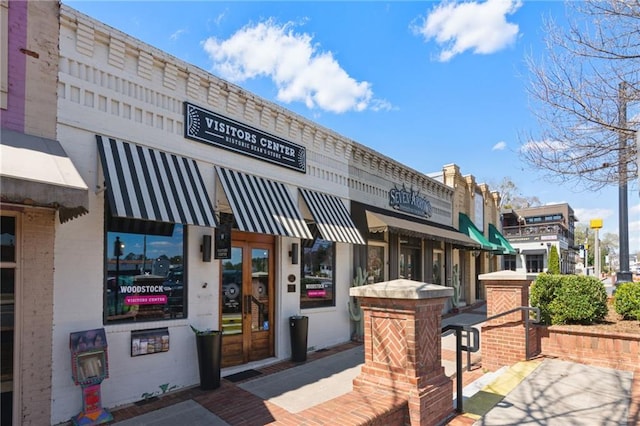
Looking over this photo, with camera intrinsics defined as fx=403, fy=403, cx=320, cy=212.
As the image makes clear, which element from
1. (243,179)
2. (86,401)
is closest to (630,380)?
(243,179)

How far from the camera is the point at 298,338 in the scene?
26.8 feet

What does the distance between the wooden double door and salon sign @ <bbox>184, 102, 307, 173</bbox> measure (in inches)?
66.3

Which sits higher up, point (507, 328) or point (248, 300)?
point (248, 300)

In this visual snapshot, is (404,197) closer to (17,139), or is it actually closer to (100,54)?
(100,54)

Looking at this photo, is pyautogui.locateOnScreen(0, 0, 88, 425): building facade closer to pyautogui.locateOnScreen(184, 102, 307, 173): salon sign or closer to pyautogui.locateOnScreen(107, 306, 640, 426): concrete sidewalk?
pyautogui.locateOnScreen(107, 306, 640, 426): concrete sidewalk

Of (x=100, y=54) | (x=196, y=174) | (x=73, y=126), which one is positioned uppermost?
(x=100, y=54)

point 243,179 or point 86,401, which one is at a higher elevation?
point 243,179

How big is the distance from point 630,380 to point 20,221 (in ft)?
29.3

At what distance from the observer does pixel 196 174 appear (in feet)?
22.3

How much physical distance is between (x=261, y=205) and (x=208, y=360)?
2821 millimetres

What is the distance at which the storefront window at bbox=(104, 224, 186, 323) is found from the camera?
232 inches

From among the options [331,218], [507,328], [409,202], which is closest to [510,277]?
[507,328]

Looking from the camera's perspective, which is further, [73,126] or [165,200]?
[165,200]

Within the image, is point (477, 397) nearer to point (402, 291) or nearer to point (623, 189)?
point (402, 291)
